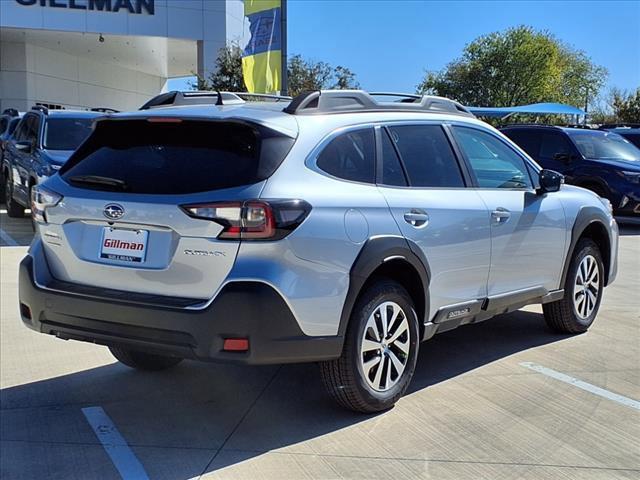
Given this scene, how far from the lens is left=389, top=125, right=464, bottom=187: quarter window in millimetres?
4430

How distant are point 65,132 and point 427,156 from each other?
25.8ft

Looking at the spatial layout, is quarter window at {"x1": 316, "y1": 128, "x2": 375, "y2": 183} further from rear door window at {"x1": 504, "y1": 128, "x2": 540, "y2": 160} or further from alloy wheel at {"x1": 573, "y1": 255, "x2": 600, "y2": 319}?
rear door window at {"x1": 504, "y1": 128, "x2": 540, "y2": 160}

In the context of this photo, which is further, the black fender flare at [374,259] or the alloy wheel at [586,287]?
the alloy wheel at [586,287]

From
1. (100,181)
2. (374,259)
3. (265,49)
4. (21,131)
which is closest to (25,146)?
(21,131)

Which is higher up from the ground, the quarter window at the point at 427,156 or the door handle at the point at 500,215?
the quarter window at the point at 427,156

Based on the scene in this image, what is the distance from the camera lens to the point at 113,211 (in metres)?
3.70

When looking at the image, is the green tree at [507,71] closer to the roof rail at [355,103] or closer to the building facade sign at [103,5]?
the building facade sign at [103,5]

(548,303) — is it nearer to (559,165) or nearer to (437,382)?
(437,382)

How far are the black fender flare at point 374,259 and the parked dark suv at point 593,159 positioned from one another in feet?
32.0

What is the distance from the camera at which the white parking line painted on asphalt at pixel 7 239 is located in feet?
33.3

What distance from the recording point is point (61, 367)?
5.07 meters

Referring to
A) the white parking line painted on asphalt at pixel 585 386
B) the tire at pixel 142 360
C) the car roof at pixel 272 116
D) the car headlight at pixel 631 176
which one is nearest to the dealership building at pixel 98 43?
the car headlight at pixel 631 176

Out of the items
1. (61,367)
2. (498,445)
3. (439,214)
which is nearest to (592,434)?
(498,445)

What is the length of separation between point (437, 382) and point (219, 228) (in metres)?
2.10
